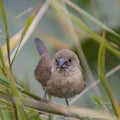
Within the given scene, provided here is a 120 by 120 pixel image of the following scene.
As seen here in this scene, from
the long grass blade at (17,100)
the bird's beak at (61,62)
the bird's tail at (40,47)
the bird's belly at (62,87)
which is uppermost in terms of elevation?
the bird's tail at (40,47)

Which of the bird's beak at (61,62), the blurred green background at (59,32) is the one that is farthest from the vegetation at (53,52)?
the bird's beak at (61,62)

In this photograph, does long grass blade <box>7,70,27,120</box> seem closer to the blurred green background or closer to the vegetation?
the vegetation

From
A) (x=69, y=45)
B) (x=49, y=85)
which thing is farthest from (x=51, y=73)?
(x=69, y=45)

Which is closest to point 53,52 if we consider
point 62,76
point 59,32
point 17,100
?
point 59,32

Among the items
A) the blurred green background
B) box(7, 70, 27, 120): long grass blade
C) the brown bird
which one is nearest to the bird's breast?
the brown bird

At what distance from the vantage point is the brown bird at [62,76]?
2314 millimetres

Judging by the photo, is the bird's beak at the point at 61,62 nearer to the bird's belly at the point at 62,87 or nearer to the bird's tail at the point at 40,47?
the bird's belly at the point at 62,87

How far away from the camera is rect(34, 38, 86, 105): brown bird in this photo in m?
2.31

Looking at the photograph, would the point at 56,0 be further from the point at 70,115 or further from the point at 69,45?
the point at 69,45

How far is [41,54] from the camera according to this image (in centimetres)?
254

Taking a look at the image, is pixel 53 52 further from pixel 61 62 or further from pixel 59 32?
pixel 61 62

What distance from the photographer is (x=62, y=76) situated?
233 centimetres

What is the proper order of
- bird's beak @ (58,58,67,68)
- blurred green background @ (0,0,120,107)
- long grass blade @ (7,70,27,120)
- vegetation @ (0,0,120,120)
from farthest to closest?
blurred green background @ (0,0,120,107)
bird's beak @ (58,58,67,68)
vegetation @ (0,0,120,120)
long grass blade @ (7,70,27,120)

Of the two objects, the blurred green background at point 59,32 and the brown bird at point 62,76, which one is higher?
the blurred green background at point 59,32
